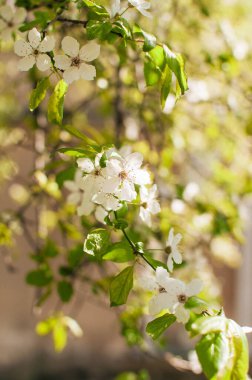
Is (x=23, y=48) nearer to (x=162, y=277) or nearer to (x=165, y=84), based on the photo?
(x=165, y=84)

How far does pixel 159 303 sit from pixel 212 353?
0.53 feet

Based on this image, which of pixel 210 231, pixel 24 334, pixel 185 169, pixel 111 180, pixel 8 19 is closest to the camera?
pixel 111 180

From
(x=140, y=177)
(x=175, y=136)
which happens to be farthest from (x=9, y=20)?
(x=175, y=136)

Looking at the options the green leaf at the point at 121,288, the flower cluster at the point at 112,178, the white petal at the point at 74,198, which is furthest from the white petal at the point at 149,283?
the white petal at the point at 74,198

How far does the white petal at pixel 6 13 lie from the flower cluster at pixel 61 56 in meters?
0.29

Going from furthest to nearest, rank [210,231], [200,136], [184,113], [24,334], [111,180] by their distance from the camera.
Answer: [24,334] → [200,136] → [184,113] → [210,231] → [111,180]

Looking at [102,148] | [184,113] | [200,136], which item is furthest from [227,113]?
[102,148]

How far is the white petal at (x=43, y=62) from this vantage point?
997mm

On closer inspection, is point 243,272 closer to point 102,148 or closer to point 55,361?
point 55,361

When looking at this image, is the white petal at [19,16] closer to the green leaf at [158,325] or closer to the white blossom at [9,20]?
the white blossom at [9,20]

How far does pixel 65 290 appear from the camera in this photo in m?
1.52

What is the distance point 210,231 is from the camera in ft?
6.41

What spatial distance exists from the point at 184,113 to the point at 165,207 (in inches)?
14.0

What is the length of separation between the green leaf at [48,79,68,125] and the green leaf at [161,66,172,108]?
0.17 meters
